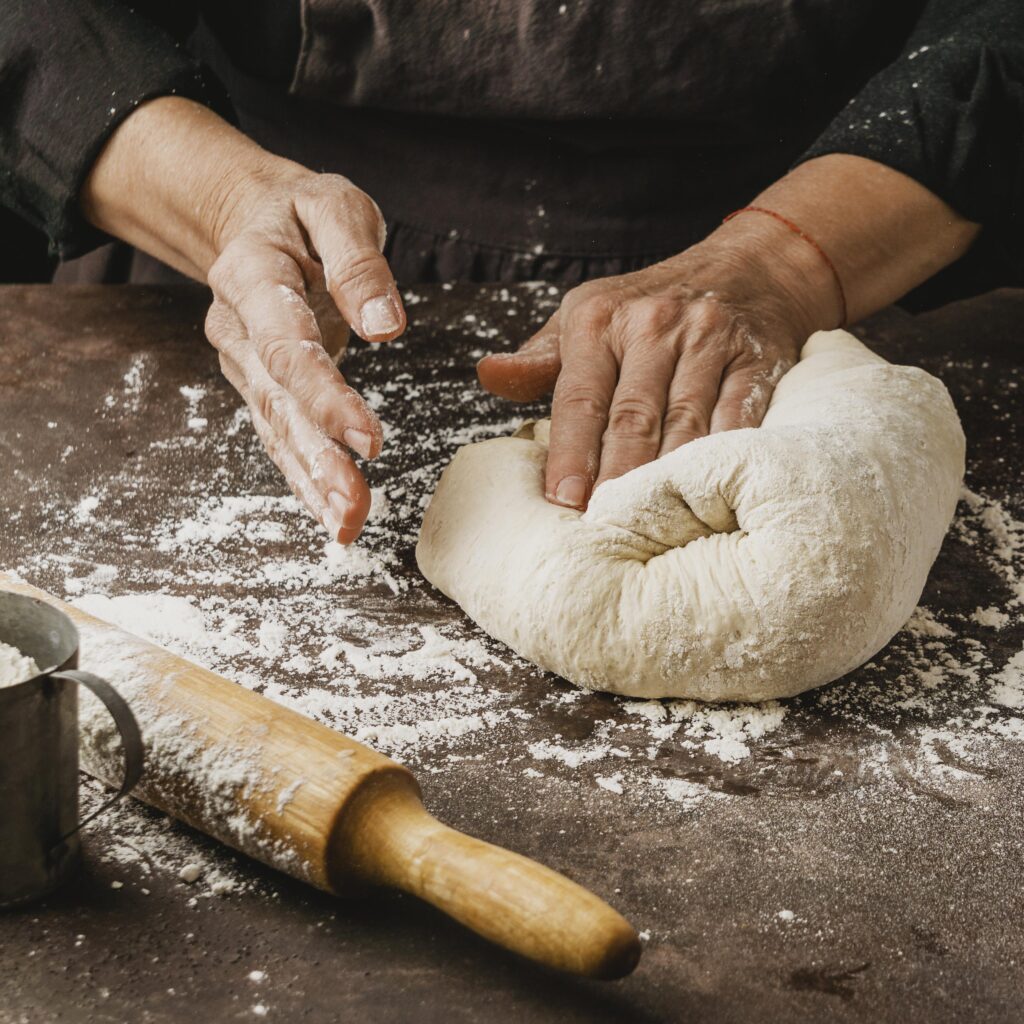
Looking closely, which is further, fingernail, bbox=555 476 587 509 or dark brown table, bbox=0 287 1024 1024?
fingernail, bbox=555 476 587 509

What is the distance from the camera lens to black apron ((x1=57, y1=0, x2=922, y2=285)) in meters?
2.03

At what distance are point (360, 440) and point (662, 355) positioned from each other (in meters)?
0.47

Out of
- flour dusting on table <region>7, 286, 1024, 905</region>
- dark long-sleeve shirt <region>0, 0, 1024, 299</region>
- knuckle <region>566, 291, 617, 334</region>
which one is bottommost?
flour dusting on table <region>7, 286, 1024, 905</region>

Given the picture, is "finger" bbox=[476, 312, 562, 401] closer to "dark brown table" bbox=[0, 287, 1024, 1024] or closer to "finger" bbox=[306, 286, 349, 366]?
"dark brown table" bbox=[0, 287, 1024, 1024]

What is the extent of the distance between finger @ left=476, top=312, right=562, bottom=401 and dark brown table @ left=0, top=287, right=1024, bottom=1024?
143mm

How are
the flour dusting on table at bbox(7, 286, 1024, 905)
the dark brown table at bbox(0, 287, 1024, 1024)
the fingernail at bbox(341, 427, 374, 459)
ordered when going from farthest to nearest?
the fingernail at bbox(341, 427, 374, 459)
the flour dusting on table at bbox(7, 286, 1024, 905)
the dark brown table at bbox(0, 287, 1024, 1024)

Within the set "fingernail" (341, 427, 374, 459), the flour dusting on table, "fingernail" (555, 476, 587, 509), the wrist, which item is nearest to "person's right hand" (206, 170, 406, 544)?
"fingernail" (341, 427, 374, 459)

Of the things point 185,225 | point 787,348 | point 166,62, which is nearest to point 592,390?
point 787,348

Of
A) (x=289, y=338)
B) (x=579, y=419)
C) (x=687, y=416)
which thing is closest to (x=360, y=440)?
(x=289, y=338)

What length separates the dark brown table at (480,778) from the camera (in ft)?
3.18

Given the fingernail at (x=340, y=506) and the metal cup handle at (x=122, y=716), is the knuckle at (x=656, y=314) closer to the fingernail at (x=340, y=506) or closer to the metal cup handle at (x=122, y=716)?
the fingernail at (x=340, y=506)

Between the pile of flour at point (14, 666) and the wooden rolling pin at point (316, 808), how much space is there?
4.2 inches

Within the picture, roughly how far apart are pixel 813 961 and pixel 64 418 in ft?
4.61

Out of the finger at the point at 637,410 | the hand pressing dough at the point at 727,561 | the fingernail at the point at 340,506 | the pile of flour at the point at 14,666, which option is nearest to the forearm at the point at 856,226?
the finger at the point at 637,410
